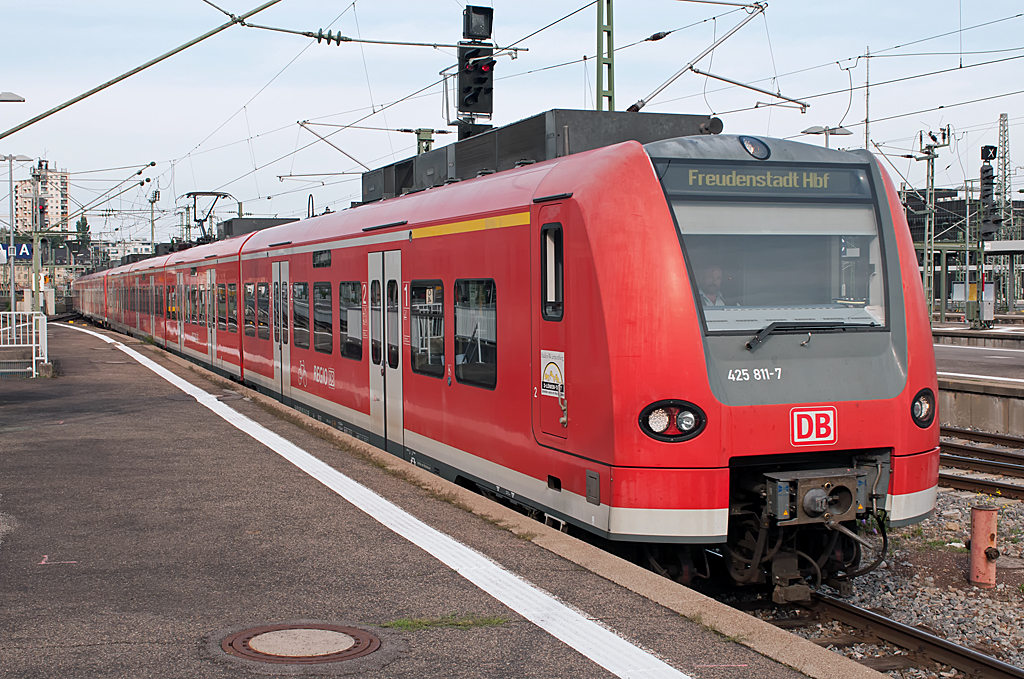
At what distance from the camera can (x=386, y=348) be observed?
35.0 feet

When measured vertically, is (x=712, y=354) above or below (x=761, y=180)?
below

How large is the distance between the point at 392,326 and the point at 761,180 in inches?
187

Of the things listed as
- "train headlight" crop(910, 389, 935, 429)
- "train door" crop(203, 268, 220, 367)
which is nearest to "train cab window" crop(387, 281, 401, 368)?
"train headlight" crop(910, 389, 935, 429)

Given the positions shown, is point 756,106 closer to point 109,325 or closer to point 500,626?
point 500,626

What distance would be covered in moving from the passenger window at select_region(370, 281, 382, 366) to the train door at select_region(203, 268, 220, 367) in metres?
11.3

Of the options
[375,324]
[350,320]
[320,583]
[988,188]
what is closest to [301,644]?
[320,583]

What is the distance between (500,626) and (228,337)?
16.1 m

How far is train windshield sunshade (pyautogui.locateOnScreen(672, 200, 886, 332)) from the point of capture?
21.5ft

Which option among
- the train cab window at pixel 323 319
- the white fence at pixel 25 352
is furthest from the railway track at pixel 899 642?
the white fence at pixel 25 352

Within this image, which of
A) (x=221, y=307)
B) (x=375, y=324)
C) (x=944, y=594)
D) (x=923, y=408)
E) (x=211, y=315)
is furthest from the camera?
(x=211, y=315)

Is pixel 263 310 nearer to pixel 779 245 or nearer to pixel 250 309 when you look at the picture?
pixel 250 309

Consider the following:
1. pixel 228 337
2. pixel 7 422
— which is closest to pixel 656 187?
pixel 7 422

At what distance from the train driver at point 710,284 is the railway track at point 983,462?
6.46 m

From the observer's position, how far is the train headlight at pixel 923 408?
264 inches
